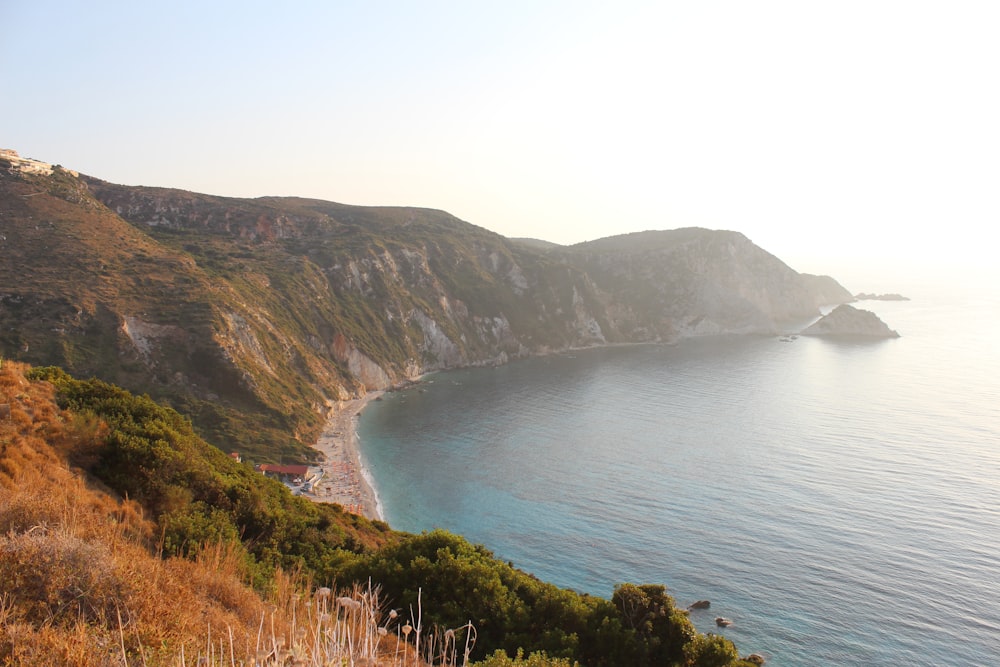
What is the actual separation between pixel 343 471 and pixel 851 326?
161m

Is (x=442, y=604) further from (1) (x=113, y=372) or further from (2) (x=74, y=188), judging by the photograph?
(2) (x=74, y=188)

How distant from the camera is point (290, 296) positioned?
104 m

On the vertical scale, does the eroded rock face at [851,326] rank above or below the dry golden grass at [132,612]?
above

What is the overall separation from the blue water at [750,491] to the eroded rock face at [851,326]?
5055cm

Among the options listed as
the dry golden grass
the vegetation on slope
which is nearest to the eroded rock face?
the vegetation on slope

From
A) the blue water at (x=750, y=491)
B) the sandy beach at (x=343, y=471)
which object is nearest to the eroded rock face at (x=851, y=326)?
the blue water at (x=750, y=491)

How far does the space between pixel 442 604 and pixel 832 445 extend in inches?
2715

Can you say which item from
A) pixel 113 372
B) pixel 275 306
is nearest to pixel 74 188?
pixel 275 306

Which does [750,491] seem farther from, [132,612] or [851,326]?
[851,326]

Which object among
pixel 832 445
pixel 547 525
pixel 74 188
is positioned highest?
pixel 74 188

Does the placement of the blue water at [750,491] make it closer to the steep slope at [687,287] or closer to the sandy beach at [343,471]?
the sandy beach at [343,471]

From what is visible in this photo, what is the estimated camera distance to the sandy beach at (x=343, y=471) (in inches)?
2227

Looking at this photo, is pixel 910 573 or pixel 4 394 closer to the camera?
pixel 4 394

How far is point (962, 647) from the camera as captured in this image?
33406 mm
